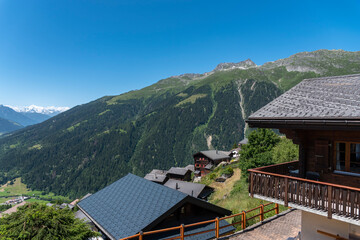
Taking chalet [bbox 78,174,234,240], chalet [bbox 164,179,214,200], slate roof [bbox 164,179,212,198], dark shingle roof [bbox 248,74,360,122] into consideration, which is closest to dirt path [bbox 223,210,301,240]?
chalet [bbox 78,174,234,240]

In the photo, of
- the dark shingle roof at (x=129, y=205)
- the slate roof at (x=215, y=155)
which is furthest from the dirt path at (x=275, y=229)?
the slate roof at (x=215, y=155)

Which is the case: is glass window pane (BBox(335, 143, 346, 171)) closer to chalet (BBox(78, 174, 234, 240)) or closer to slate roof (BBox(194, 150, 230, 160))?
chalet (BBox(78, 174, 234, 240))

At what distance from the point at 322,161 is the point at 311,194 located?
1720 mm

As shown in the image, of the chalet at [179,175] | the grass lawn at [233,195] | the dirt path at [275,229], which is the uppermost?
the dirt path at [275,229]

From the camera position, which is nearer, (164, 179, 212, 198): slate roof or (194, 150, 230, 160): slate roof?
(164, 179, 212, 198): slate roof

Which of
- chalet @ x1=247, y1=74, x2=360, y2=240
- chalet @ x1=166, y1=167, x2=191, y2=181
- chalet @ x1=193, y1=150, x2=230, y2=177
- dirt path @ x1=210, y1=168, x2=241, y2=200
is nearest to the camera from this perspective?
chalet @ x1=247, y1=74, x2=360, y2=240

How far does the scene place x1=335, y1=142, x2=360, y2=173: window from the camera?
7.92 meters

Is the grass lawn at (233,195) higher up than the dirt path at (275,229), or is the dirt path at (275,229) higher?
the dirt path at (275,229)

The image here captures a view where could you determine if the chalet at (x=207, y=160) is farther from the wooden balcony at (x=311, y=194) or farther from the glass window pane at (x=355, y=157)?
the glass window pane at (x=355, y=157)

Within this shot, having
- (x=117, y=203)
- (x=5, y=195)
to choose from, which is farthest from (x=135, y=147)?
(x=117, y=203)

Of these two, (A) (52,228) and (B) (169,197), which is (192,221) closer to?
(B) (169,197)

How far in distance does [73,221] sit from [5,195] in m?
199

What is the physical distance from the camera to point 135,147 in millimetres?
193625

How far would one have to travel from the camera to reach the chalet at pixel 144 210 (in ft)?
43.7
